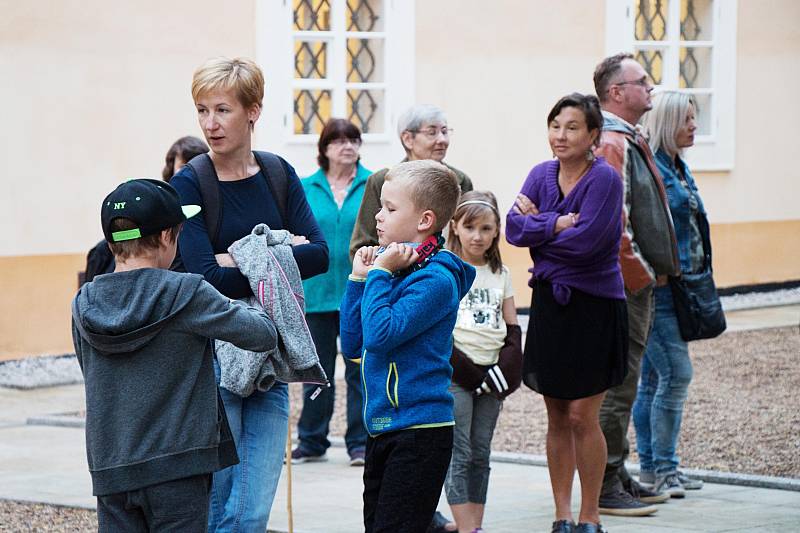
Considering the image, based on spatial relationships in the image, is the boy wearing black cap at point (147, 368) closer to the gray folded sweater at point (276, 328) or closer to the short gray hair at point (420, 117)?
Result: the gray folded sweater at point (276, 328)

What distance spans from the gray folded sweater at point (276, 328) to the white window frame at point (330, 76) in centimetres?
813

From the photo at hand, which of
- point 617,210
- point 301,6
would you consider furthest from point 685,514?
point 301,6

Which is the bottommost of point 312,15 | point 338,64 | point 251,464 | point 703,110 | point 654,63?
point 251,464

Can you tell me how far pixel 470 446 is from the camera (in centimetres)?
601

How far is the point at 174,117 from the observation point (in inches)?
481

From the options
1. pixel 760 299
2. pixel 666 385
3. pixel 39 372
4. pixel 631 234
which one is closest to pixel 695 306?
pixel 666 385

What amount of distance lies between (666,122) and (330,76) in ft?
22.2

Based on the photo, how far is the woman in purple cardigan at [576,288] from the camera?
586 centimetres

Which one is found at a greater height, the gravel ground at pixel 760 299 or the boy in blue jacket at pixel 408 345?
the boy in blue jacket at pixel 408 345

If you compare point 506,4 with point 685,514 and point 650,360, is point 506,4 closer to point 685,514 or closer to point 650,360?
point 650,360

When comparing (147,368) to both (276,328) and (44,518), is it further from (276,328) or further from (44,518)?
(44,518)

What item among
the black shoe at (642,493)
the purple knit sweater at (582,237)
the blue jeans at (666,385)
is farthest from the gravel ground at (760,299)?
the purple knit sweater at (582,237)

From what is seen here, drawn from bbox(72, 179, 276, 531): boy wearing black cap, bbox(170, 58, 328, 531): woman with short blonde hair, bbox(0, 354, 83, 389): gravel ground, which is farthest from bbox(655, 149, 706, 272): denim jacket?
bbox(0, 354, 83, 389): gravel ground

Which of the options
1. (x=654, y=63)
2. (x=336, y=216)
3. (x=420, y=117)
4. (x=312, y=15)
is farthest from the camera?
(x=654, y=63)
